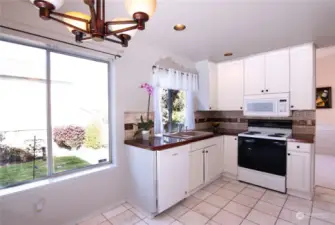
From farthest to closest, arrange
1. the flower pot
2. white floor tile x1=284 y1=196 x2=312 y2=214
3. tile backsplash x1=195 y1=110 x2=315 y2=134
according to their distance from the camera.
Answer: tile backsplash x1=195 y1=110 x2=315 y2=134 < the flower pot < white floor tile x1=284 y1=196 x2=312 y2=214

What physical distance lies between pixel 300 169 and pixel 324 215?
0.58 metres

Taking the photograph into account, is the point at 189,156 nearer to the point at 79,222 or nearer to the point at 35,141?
the point at 79,222

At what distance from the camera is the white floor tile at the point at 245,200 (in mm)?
2320

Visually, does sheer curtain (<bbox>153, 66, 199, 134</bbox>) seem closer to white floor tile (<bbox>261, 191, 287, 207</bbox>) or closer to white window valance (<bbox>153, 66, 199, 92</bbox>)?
white window valance (<bbox>153, 66, 199, 92</bbox>)

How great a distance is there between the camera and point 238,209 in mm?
2205

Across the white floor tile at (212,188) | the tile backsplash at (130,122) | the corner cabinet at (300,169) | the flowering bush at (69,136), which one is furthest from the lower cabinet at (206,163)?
the flowering bush at (69,136)

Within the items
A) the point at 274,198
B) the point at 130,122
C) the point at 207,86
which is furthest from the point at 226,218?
the point at 207,86

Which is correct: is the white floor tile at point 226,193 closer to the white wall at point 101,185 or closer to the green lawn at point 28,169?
the white wall at point 101,185

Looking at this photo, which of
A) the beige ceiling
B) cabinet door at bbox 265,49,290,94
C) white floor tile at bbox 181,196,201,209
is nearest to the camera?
the beige ceiling

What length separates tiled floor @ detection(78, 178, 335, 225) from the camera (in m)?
1.98

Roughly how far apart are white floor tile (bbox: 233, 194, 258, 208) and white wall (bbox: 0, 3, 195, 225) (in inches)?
62.7

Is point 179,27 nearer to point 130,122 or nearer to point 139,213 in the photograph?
point 130,122

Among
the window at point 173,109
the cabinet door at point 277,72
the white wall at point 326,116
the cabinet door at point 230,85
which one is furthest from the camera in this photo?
the white wall at point 326,116

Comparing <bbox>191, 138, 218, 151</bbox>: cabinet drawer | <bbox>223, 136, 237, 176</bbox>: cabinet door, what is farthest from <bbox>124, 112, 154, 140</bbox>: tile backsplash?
<bbox>223, 136, 237, 176</bbox>: cabinet door
